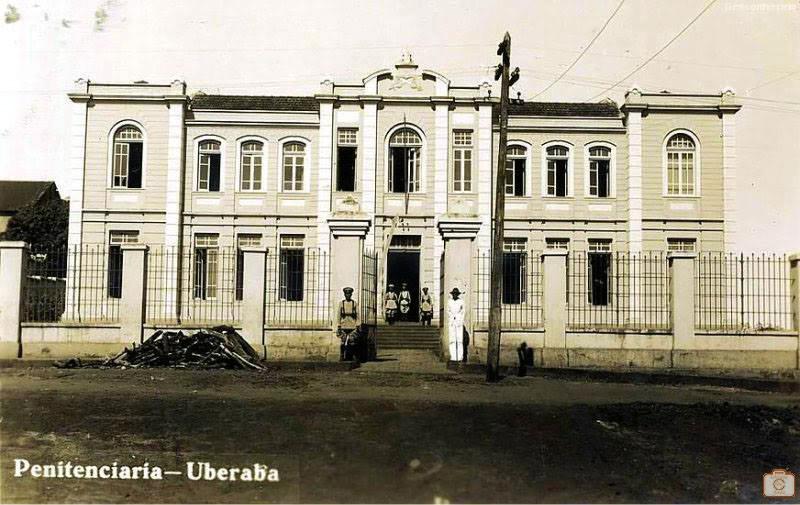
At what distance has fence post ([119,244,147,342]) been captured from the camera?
12.6 m

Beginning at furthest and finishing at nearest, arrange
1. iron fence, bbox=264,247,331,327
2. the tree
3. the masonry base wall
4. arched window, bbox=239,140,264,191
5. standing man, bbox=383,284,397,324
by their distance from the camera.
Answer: the tree < arched window, bbox=239,140,264,191 < standing man, bbox=383,284,397,324 < iron fence, bbox=264,247,331,327 < the masonry base wall

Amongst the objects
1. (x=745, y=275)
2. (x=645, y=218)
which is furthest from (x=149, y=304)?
(x=645, y=218)

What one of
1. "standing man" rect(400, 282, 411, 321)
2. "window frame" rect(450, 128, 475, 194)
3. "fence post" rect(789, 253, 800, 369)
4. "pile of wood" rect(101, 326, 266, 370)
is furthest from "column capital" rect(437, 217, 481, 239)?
"window frame" rect(450, 128, 475, 194)

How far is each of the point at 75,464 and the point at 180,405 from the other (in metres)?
2.23

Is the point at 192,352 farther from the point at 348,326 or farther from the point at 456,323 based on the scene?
the point at 456,323

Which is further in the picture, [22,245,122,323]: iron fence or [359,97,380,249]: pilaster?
[359,97,380,249]: pilaster

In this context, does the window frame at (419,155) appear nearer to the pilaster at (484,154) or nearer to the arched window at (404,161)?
the arched window at (404,161)

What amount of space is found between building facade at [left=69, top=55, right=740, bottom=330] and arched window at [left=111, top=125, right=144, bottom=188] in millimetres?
36

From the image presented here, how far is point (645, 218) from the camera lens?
77.4 ft

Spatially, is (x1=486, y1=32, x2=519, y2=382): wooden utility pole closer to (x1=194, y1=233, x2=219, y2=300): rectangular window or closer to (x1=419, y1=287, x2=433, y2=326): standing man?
(x1=419, y1=287, x2=433, y2=326): standing man

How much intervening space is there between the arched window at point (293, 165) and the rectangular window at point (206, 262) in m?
3.09

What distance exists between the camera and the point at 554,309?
505 inches

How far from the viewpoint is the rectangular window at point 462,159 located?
23766 millimetres

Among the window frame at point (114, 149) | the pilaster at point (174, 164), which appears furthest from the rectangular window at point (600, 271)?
the window frame at point (114, 149)
